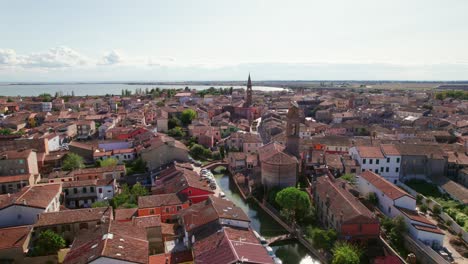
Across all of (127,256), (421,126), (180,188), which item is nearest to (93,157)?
(180,188)

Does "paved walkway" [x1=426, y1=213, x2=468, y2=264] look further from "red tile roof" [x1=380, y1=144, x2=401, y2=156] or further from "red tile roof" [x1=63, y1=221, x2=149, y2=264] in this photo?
"red tile roof" [x1=63, y1=221, x2=149, y2=264]

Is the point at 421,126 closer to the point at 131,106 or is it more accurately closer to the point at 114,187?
the point at 114,187

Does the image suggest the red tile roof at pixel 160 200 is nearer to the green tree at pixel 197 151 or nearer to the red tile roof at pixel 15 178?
the red tile roof at pixel 15 178

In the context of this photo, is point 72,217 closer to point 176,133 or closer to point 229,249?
point 229,249

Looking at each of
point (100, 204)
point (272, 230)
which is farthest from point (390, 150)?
point (100, 204)

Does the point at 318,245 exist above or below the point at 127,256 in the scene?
below
